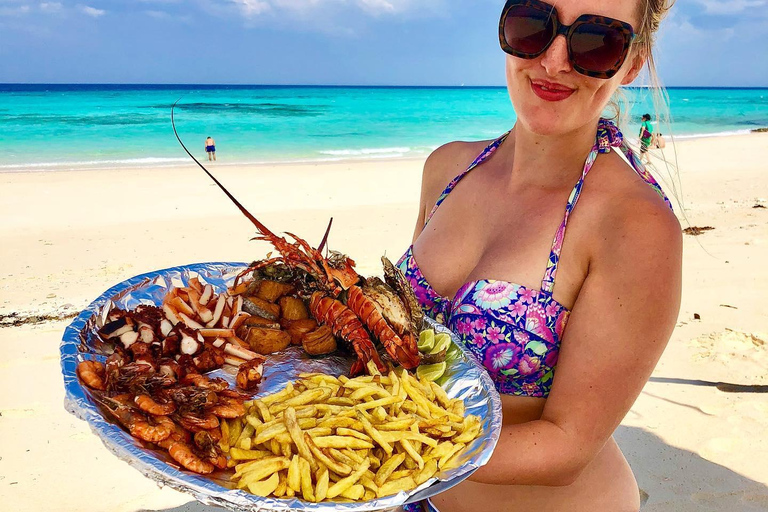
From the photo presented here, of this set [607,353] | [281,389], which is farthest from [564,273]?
[281,389]

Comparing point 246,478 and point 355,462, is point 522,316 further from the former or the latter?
point 246,478

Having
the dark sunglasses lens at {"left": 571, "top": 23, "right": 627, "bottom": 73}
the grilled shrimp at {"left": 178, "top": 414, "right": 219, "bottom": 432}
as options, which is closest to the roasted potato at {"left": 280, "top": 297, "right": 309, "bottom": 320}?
the grilled shrimp at {"left": 178, "top": 414, "right": 219, "bottom": 432}

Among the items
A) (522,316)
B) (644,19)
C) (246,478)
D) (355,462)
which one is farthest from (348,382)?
(644,19)

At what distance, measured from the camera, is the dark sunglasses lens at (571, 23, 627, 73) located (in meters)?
1.94

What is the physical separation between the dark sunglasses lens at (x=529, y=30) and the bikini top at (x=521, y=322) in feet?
1.52

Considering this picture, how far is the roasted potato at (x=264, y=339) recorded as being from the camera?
2.33 meters

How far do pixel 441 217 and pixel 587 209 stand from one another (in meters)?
0.71

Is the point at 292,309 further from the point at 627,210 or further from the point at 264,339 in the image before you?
the point at 627,210

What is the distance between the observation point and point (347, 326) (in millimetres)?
2352

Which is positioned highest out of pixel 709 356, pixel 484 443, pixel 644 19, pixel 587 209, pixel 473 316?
pixel 644 19

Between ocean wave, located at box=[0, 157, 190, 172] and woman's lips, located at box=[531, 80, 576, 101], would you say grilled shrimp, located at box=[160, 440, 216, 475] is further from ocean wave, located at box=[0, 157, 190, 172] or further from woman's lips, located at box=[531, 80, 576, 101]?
ocean wave, located at box=[0, 157, 190, 172]

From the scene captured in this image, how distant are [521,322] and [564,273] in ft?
0.74

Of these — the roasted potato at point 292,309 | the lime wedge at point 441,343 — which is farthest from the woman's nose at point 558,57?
the roasted potato at point 292,309

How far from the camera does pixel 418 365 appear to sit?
2.17m
